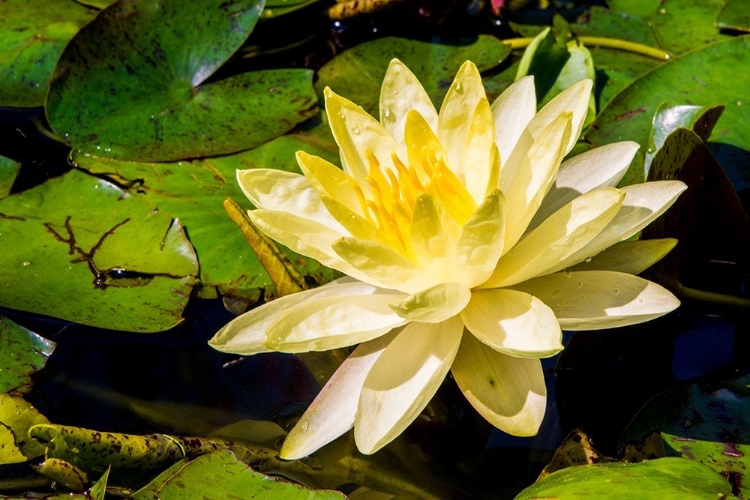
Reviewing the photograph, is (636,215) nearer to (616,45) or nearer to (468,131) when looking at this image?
(468,131)

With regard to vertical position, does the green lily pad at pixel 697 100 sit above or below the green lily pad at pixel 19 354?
above

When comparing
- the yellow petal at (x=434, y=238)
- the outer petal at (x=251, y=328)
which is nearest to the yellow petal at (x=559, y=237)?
the yellow petal at (x=434, y=238)

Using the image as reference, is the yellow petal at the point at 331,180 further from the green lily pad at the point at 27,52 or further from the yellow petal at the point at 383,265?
the green lily pad at the point at 27,52

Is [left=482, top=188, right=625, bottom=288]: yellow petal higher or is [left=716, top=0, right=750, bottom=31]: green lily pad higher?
[left=716, top=0, right=750, bottom=31]: green lily pad

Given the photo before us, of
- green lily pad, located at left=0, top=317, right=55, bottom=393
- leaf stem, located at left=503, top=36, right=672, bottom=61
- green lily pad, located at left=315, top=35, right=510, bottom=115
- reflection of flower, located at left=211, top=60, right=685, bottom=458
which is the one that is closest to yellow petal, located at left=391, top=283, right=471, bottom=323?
reflection of flower, located at left=211, top=60, right=685, bottom=458

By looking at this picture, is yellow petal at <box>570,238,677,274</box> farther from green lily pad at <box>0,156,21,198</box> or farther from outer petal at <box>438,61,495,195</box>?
green lily pad at <box>0,156,21,198</box>

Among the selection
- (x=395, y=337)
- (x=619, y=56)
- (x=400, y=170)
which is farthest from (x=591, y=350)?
(x=619, y=56)

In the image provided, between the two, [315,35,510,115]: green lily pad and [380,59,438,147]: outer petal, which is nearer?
[380,59,438,147]: outer petal
